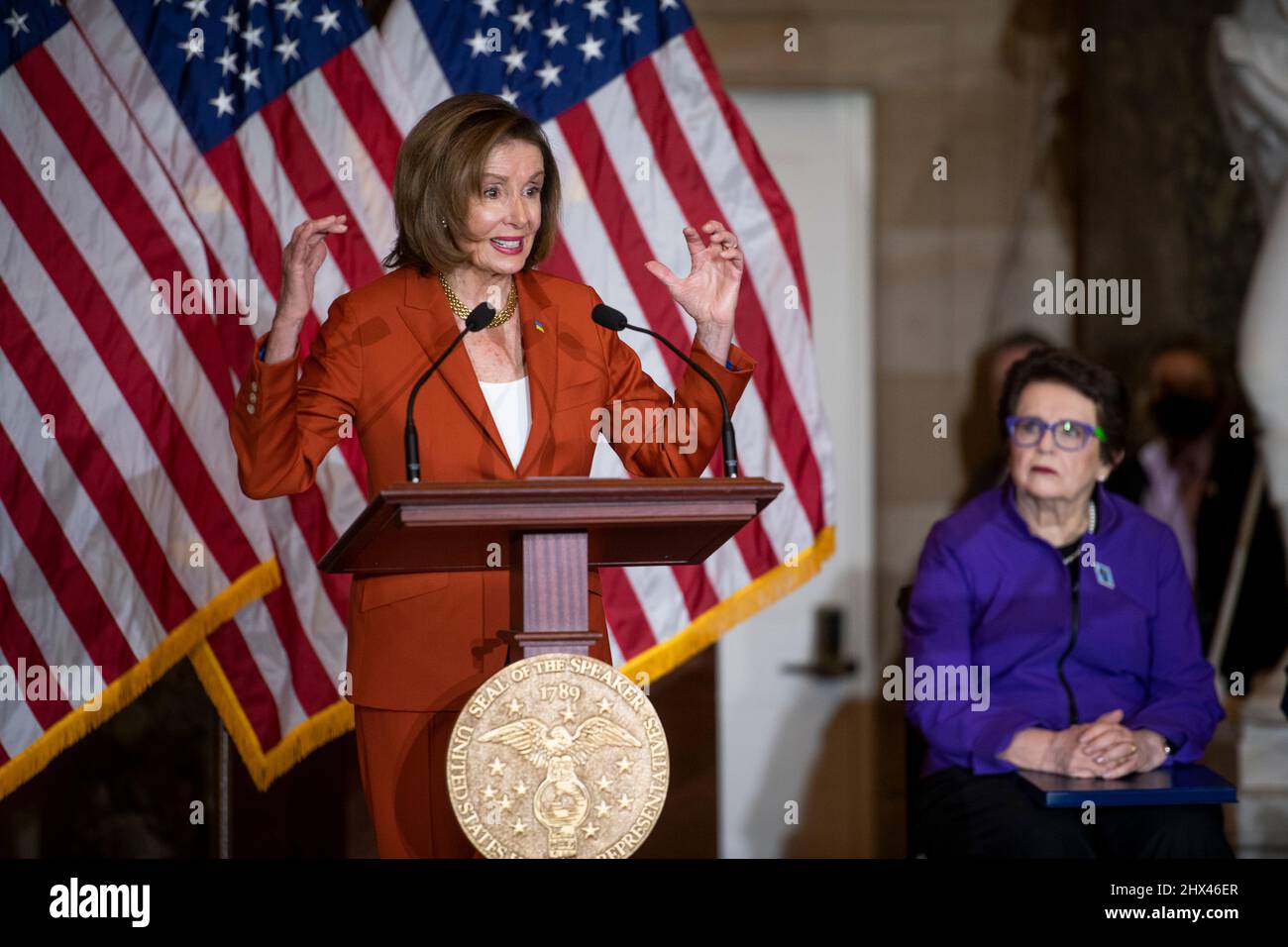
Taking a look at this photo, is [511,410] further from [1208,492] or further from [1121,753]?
[1208,492]

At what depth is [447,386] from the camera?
2594 millimetres

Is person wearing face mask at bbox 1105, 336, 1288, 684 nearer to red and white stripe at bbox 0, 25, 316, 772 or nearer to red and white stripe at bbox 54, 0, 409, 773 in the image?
red and white stripe at bbox 54, 0, 409, 773

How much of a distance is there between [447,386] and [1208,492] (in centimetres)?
303

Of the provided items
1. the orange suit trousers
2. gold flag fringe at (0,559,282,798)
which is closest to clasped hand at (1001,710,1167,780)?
the orange suit trousers

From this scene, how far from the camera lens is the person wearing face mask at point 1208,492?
4672mm

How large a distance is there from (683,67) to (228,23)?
1.12m

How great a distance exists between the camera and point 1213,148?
4.93 metres

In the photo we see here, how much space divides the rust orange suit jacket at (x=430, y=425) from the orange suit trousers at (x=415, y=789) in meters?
0.04

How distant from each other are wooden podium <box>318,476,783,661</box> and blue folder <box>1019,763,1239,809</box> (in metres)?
1.03

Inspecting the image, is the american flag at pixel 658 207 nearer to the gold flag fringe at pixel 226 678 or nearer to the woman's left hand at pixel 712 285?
the gold flag fringe at pixel 226 678

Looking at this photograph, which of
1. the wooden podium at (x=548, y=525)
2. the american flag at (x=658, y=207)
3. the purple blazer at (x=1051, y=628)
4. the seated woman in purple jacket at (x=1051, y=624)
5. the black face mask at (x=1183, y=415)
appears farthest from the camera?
the black face mask at (x=1183, y=415)

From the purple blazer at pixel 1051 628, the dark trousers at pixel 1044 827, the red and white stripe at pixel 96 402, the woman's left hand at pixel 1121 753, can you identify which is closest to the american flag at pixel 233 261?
the red and white stripe at pixel 96 402

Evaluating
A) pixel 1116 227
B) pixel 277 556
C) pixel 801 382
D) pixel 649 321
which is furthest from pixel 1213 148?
pixel 277 556

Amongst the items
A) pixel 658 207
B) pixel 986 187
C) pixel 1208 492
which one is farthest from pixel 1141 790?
pixel 986 187
